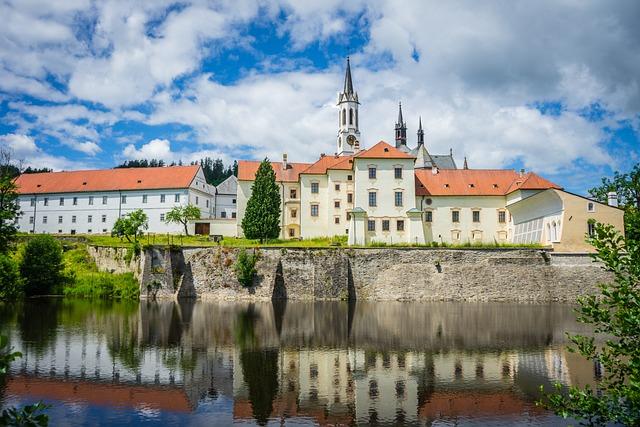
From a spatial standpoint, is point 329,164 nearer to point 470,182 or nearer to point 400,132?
point 470,182

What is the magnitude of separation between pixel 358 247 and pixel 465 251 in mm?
7752

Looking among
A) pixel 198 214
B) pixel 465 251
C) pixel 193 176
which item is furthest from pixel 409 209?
pixel 193 176

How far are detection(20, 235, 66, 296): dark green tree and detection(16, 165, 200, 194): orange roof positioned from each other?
66.2 feet

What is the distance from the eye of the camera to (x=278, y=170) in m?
50.9

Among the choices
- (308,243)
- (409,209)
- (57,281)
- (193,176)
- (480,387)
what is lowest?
(480,387)

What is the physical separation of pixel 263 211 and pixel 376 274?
39.7 ft

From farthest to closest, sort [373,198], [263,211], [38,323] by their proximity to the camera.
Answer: [263,211] → [373,198] → [38,323]

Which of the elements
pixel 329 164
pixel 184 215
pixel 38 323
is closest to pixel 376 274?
pixel 329 164

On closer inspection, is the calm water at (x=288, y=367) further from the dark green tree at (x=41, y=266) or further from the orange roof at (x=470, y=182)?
the orange roof at (x=470, y=182)

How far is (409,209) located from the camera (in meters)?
43.1

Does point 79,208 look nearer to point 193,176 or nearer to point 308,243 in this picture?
point 193,176

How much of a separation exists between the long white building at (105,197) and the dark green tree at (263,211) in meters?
14.8

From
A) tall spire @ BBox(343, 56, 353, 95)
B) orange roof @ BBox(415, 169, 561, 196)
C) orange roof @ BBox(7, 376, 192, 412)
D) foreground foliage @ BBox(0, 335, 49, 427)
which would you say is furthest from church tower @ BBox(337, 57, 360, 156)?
foreground foliage @ BBox(0, 335, 49, 427)

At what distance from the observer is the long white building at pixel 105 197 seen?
188ft
